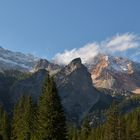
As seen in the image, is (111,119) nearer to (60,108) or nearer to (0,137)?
(0,137)

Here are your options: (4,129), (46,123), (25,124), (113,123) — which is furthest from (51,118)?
(113,123)

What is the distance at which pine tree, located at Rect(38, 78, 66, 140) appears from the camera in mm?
53188

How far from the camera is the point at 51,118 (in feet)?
176

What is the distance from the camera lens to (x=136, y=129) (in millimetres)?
159500

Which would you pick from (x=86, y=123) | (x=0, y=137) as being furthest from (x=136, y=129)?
(x=0, y=137)

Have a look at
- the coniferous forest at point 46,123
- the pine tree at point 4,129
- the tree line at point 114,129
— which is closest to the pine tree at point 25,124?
the coniferous forest at point 46,123

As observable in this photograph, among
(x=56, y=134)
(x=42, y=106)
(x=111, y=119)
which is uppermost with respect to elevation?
(x=111, y=119)

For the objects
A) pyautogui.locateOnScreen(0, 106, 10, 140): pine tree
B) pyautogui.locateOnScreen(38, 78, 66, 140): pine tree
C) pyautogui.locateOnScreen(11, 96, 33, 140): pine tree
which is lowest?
pyautogui.locateOnScreen(38, 78, 66, 140): pine tree

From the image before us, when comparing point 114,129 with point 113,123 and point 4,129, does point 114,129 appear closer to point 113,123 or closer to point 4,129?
point 113,123

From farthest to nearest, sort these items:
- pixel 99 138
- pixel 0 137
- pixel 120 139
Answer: pixel 99 138 < pixel 120 139 < pixel 0 137

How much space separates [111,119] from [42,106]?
64.3 m

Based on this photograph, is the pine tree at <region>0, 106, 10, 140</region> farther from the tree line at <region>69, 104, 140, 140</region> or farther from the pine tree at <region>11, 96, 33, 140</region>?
the tree line at <region>69, 104, 140, 140</region>

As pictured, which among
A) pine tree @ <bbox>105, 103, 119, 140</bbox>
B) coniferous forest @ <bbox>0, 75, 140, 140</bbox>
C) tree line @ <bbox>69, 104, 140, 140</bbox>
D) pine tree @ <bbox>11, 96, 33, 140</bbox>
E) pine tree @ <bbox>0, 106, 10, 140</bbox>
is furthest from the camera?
tree line @ <bbox>69, 104, 140, 140</bbox>

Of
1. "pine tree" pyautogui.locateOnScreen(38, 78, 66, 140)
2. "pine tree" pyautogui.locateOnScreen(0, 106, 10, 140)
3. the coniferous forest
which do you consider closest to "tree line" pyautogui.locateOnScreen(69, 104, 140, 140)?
the coniferous forest
